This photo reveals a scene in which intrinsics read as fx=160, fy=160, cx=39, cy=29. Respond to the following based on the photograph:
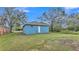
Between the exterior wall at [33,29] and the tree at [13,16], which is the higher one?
the tree at [13,16]

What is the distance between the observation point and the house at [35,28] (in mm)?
1942

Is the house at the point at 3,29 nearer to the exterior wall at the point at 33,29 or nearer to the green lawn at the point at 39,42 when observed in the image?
the green lawn at the point at 39,42

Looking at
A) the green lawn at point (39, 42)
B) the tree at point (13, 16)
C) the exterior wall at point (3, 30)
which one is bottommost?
the green lawn at point (39, 42)

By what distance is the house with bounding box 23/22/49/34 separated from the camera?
1.94 metres

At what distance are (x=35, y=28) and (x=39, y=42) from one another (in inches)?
7.1

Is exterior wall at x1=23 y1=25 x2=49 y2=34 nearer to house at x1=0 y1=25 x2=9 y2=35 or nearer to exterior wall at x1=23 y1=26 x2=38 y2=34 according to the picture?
exterior wall at x1=23 y1=26 x2=38 y2=34

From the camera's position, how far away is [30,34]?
195cm

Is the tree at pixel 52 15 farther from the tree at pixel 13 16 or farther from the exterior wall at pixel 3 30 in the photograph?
the exterior wall at pixel 3 30

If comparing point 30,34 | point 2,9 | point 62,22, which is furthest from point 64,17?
point 2,9

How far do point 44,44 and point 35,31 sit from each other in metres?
0.19

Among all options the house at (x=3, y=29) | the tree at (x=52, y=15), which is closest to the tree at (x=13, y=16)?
the house at (x=3, y=29)

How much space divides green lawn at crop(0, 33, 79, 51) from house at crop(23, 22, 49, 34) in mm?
50

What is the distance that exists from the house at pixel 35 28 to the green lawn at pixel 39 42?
50mm

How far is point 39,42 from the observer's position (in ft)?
6.33
